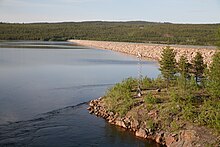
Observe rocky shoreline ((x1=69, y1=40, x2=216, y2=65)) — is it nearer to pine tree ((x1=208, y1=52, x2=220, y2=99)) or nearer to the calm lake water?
the calm lake water

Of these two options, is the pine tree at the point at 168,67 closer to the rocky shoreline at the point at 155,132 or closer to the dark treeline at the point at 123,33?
the rocky shoreline at the point at 155,132

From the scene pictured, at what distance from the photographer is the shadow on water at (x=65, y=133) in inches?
832

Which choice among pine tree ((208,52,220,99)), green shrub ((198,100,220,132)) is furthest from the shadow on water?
pine tree ((208,52,220,99))

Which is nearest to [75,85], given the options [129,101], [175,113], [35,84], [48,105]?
[35,84]

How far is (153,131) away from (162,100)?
341 centimetres

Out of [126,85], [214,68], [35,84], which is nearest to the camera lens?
[214,68]

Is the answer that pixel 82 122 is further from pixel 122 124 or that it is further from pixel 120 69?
pixel 120 69

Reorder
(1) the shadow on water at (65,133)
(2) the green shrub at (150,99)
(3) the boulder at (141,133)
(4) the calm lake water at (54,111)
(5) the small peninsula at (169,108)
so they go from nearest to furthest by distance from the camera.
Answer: (5) the small peninsula at (169,108)
(1) the shadow on water at (65,133)
(4) the calm lake water at (54,111)
(3) the boulder at (141,133)
(2) the green shrub at (150,99)

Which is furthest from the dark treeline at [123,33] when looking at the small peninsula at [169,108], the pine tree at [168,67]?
the small peninsula at [169,108]

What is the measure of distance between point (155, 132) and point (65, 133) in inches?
218

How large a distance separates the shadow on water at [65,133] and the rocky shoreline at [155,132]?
19.9 inches

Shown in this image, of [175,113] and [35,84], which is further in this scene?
[35,84]

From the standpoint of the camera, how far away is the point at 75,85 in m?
39.0

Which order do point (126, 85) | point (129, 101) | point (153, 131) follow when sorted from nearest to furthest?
1. point (153, 131)
2. point (129, 101)
3. point (126, 85)
